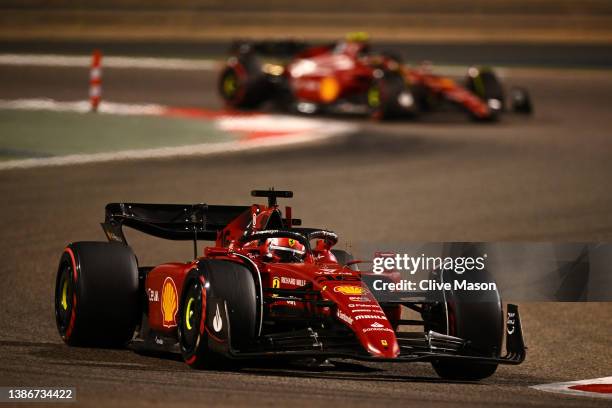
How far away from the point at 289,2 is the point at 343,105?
65.5ft

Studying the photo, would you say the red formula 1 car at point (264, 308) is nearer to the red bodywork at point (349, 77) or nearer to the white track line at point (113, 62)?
the red bodywork at point (349, 77)

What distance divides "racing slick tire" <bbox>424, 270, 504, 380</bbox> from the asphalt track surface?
0.57 feet

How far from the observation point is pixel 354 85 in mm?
28625

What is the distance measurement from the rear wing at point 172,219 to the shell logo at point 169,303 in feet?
3.25

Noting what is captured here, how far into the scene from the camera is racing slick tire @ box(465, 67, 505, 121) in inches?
1110

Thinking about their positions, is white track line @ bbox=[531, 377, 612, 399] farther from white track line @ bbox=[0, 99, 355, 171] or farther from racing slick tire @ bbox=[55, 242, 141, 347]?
white track line @ bbox=[0, 99, 355, 171]

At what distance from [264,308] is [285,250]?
1.78 ft

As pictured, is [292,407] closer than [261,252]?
Yes

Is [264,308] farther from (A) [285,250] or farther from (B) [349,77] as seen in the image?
(B) [349,77]

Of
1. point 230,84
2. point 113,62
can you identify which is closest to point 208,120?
point 230,84

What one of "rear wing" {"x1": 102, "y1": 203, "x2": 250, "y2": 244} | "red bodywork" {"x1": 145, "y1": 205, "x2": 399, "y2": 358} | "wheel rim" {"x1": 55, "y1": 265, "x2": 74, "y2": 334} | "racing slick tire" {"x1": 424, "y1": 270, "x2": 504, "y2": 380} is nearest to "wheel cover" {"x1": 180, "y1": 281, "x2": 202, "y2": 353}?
"red bodywork" {"x1": 145, "y1": 205, "x2": 399, "y2": 358}

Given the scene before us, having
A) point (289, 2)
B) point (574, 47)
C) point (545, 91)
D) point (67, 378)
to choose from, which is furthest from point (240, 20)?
point (67, 378)

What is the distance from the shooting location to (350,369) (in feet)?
33.3

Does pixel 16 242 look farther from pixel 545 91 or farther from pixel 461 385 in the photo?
pixel 545 91
